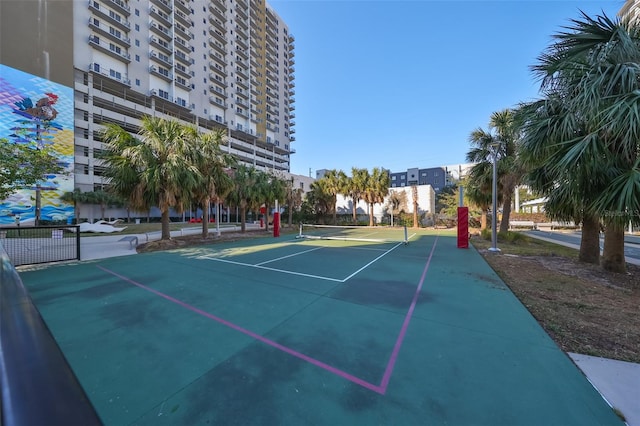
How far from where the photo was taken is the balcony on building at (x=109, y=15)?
36656 mm

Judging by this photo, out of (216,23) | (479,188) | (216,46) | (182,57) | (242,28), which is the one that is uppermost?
(242,28)

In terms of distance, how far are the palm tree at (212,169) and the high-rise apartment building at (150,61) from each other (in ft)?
64.6

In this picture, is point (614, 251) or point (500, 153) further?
point (500, 153)

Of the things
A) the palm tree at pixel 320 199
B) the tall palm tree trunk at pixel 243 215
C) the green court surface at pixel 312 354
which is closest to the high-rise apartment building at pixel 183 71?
the palm tree at pixel 320 199

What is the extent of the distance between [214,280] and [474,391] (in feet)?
21.0

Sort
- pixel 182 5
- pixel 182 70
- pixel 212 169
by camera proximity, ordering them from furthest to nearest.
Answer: pixel 182 5 → pixel 182 70 → pixel 212 169

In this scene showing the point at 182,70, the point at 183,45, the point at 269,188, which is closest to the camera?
the point at 269,188

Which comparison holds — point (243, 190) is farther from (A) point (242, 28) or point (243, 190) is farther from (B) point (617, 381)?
(A) point (242, 28)

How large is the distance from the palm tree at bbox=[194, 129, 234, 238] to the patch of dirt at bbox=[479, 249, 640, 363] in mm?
14574

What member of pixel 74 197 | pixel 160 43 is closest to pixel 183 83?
pixel 160 43

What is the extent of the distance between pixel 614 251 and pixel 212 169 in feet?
59.4

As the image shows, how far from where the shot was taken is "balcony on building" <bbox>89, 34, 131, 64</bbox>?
119ft

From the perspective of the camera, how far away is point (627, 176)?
562 cm

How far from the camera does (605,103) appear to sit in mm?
5742
